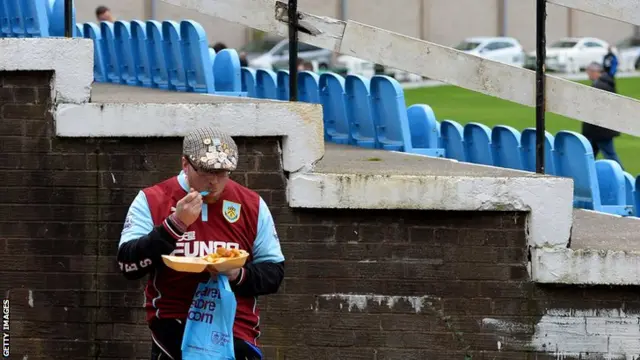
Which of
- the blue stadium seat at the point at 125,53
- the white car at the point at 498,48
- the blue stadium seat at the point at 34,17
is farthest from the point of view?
the white car at the point at 498,48

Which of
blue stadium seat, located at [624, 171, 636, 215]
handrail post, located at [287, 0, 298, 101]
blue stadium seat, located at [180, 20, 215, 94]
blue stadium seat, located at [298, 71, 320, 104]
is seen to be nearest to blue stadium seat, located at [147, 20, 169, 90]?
blue stadium seat, located at [180, 20, 215, 94]

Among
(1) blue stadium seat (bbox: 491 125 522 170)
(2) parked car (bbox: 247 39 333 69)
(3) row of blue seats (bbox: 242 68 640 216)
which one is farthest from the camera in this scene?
(2) parked car (bbox: 247 39 333 69)

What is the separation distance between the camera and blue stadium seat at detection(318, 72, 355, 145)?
10.2m

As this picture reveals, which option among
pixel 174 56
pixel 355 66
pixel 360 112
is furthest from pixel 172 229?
pixel 355 66

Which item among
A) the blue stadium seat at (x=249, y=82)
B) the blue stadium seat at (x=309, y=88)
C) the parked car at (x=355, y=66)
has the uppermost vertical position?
the parked car at (x=355, y=66)

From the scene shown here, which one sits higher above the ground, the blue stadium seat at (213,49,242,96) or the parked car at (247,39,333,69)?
the parked car at (247,39,333,69)

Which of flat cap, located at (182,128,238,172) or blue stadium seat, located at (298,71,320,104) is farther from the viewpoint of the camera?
blue stadium seat, located at (298,71,320,104)

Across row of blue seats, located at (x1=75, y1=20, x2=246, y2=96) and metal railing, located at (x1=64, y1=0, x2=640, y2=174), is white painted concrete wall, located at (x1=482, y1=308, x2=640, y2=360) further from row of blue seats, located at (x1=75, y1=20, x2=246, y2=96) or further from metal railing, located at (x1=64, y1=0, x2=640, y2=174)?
row of blue seats, located at (x1=75, y1=20, x2=246, y2=96)

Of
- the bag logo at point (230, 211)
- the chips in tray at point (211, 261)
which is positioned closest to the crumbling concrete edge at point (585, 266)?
the bag logo at point (230, 211)

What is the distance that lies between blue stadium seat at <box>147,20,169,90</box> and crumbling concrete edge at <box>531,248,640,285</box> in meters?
4.63

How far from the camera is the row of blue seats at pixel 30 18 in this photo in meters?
9.17

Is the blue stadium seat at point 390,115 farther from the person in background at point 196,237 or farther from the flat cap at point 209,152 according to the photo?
the flat cap at point 209,152

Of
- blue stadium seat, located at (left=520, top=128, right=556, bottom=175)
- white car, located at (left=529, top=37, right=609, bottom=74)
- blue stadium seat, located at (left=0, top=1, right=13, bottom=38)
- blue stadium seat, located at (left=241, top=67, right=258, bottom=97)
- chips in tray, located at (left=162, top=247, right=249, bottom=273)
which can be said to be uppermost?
white car, located at (left=529, top=37, right=609, bottom=74)

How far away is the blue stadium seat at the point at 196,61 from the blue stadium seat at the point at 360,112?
3.63 ft
